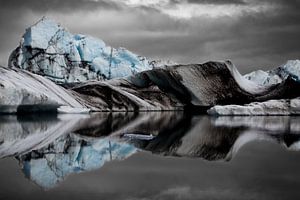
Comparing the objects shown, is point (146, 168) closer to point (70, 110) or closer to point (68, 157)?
point (68, 157)

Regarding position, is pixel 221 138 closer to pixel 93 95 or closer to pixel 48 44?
pixel 93 95

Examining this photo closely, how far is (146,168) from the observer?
5984 mm

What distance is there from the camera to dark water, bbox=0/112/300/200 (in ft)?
14.5

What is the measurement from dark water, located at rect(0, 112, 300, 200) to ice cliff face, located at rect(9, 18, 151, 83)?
138 ft

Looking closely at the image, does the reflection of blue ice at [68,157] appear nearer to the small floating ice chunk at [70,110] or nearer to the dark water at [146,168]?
the dark water at [146,168]

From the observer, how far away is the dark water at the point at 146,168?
14.5 feet

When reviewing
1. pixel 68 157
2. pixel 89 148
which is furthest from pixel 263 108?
→ pixel 68 157

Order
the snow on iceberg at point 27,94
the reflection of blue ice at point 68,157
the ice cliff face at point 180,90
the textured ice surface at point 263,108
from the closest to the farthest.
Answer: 1. the reflection of blue ice at point 68,157
2. the snow on iceberg at point 27,94
3. the textured ice surface at point 263,108
4. the ice cliff face at point 180,90

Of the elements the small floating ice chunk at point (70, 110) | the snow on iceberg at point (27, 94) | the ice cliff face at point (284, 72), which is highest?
the ice cliff face at point (284, 72)

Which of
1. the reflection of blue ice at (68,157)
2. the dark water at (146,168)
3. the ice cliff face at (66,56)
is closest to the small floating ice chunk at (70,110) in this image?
the dark water at (146,168)

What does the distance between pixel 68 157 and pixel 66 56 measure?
48.2 m

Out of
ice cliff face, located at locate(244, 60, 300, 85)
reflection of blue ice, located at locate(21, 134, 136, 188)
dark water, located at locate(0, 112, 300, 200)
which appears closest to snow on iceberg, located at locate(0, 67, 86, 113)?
dark water, located at locate(0, 112, 300, 200)

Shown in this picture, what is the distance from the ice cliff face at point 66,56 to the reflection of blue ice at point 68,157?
42678 millimetres

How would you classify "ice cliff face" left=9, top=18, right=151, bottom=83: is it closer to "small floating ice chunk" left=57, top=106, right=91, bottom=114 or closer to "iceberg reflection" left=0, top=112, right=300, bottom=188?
"small floating ice chunk" left=57, top=106, right=91, bottom=114
